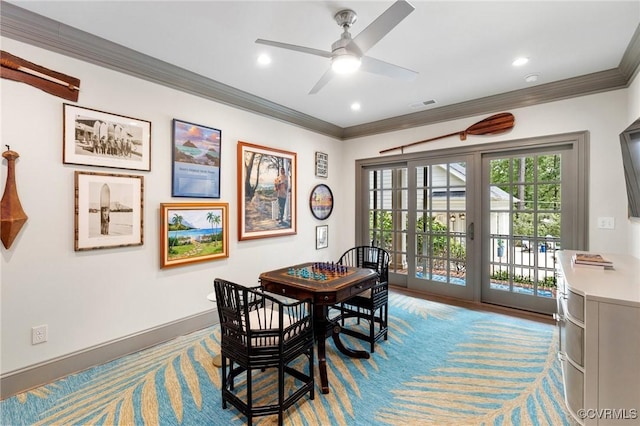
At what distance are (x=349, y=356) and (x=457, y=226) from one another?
98.2 inches

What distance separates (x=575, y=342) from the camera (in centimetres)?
169

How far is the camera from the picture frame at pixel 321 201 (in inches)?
183

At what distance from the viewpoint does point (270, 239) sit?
3971 millimetres

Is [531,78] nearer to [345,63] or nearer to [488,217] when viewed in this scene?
[488,217]

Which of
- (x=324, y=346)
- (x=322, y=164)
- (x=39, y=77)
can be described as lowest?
(x=324, y=346)

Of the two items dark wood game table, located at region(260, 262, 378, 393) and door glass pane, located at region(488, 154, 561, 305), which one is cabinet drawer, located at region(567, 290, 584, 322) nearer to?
dark wood game table, located at region(260, 262, 378, 393)

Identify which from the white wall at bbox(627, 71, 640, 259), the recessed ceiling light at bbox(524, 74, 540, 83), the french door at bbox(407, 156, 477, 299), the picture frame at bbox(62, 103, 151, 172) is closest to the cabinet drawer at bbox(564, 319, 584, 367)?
the white wall at bbox(627, 71, 640, 259)

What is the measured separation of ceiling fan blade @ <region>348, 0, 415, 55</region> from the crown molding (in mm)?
1908

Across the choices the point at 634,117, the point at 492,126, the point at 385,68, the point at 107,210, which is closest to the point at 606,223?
the point at 634,117

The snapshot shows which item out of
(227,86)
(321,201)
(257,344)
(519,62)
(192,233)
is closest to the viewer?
(257,344)

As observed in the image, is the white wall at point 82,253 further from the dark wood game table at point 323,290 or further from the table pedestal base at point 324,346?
the table pedestal base at point 324,346

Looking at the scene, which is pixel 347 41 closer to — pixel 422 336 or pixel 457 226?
pixel 422 336

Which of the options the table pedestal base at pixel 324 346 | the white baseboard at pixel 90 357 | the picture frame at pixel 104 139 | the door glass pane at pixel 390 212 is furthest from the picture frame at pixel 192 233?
the door glass pane at pixel 390 212

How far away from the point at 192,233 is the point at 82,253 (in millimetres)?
917
